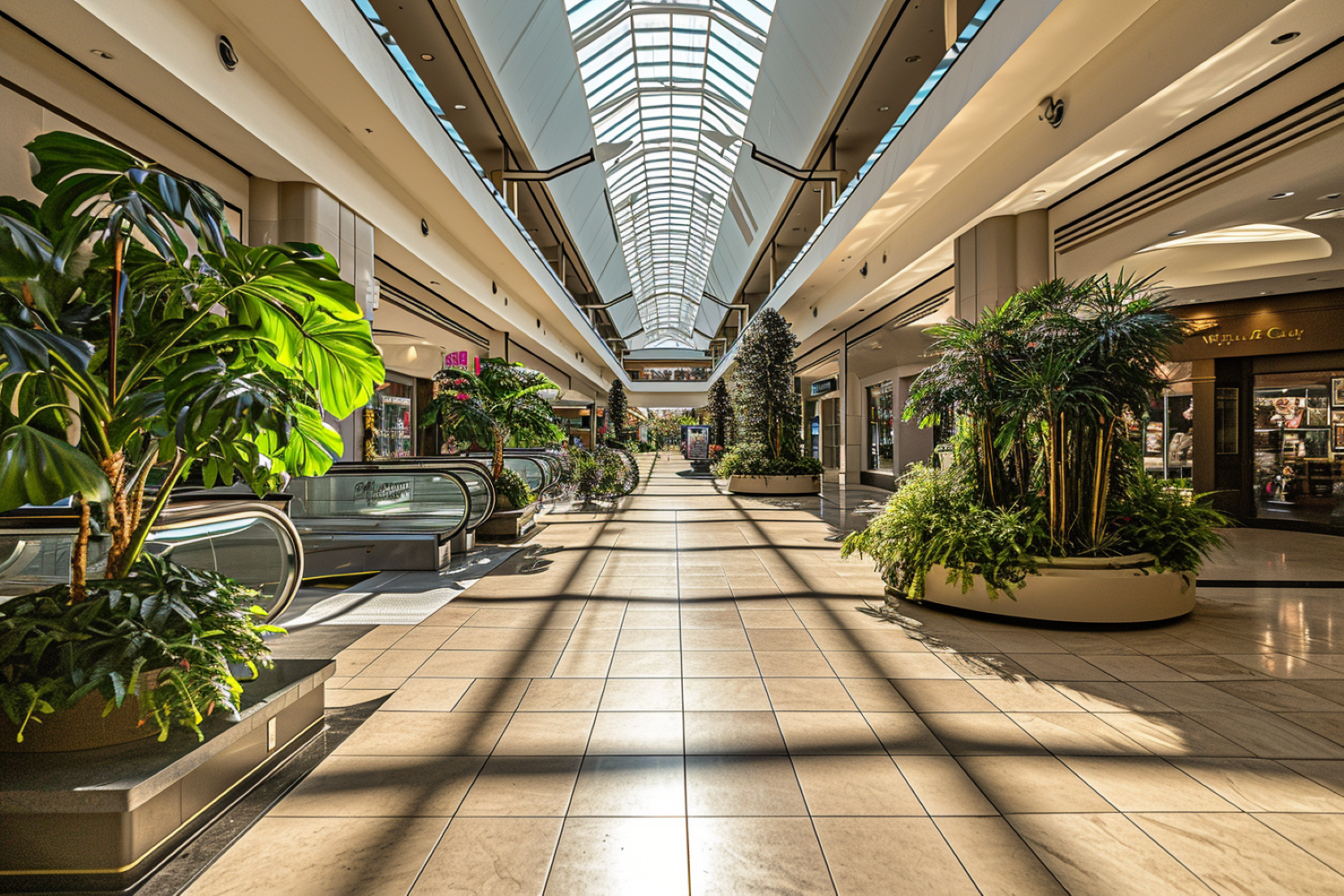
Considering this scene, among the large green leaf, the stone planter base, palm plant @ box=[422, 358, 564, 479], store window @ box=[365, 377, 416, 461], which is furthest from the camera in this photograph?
store window @ box=[365, 377, 416, 461]

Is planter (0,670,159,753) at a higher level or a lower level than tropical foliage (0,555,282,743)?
lower

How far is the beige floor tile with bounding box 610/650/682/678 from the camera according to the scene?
3492 millimetres

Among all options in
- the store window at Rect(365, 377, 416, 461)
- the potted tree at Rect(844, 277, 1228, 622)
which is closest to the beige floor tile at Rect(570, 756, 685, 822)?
the potted tree at Rect(844, 277, 1228, 622)

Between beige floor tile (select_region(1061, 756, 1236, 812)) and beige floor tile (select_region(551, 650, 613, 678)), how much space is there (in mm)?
2263

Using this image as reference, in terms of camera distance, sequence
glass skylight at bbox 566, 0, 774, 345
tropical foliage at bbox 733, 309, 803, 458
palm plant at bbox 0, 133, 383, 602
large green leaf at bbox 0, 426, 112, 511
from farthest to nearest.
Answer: tropical foliage at bbox 733, 309, 803, 458 < glass skylight at bbox 566, 0, 774, 345 < palm plant at bbox 0, 133, 383, 602 < large green leaf at bbox 0, 426, 112, 511

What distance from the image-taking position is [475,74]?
10.8 meters

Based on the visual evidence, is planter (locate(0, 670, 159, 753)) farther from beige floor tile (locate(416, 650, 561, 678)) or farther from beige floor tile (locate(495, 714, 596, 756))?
beige floor tile (locate(416, 650, 561, 678))

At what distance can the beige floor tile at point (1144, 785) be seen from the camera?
7.23 ft

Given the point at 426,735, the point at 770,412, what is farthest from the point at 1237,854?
the point at 770,412

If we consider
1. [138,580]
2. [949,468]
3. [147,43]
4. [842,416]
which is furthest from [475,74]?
[842,416]

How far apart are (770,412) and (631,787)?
1301 centimetres

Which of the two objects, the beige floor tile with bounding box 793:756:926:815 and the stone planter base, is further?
the stone planter base

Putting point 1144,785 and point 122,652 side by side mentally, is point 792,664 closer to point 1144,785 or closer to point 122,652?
point 1144,785

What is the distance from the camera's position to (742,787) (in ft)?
7.59
